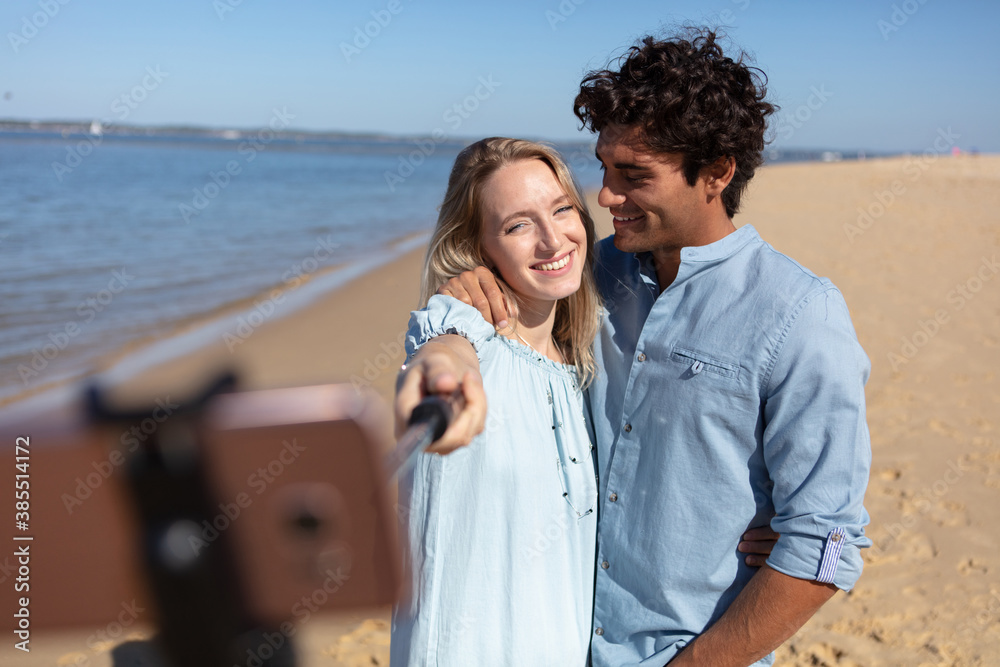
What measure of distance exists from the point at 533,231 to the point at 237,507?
1.48 m

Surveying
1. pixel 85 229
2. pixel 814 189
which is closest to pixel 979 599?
pixel 85 229

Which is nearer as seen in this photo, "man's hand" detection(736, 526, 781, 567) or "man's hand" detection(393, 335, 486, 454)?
"man's hand" detection(393, 335, 486, 454)

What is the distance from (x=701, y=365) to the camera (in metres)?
1.80

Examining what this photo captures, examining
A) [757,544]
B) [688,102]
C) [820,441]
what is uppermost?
[688,102]

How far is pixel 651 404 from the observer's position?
6.19ft

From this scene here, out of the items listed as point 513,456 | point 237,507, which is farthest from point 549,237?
point 237,507

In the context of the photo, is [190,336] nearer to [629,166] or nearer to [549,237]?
[549,237]

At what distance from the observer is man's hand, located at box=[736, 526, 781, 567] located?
6.00 feet

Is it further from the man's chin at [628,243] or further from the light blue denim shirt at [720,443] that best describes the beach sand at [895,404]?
the man's chin at [628,243]

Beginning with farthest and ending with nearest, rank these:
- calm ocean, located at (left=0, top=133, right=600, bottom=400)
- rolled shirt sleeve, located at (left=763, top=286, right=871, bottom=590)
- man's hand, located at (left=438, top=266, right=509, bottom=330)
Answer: calm ocean, located at (left=0, top=133, right=600, bottom=400) < man's hand, located at (left=438, top=266, right=509, bottom=330) < rolled shirt sleeve, located at (left=763, top=286, right=871, bottom=590)

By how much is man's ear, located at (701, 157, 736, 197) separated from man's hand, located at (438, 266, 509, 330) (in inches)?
27.9

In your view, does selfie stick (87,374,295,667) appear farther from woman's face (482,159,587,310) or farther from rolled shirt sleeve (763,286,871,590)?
woman's face (482,159,587,310)

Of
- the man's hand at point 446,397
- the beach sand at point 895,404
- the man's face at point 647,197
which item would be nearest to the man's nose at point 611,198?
the man's face at point 647,197

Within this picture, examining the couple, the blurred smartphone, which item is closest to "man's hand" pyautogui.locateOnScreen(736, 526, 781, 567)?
the couple
